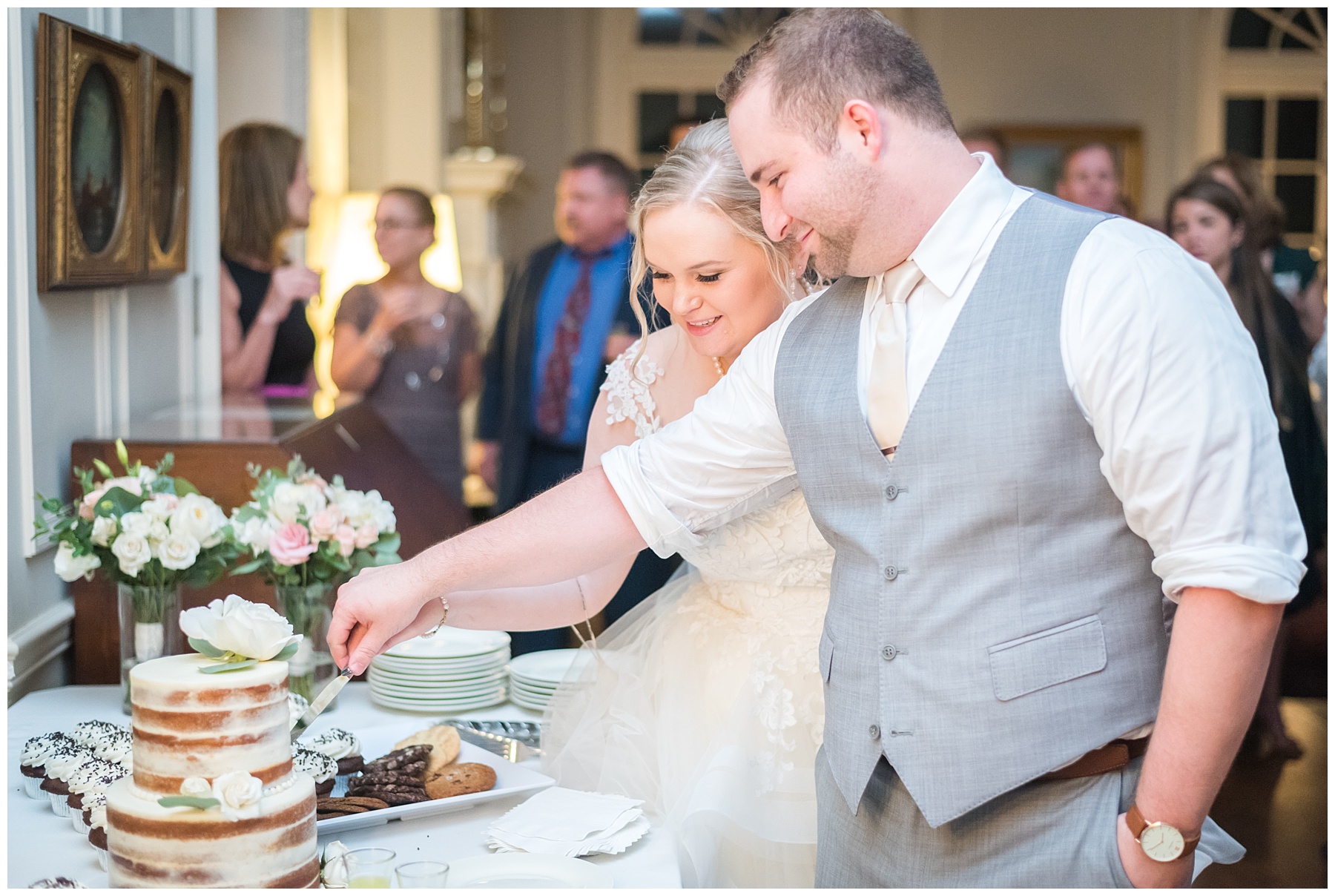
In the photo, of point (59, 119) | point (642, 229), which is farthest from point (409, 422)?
point (642, 229)

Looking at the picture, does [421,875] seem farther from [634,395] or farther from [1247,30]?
[1247,30]

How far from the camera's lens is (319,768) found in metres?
1.55

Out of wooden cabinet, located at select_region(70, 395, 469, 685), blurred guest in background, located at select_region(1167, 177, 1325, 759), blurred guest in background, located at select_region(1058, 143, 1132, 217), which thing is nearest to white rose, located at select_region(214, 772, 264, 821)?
wooden cabinet, located at select_region(70, 395, 469, 685)

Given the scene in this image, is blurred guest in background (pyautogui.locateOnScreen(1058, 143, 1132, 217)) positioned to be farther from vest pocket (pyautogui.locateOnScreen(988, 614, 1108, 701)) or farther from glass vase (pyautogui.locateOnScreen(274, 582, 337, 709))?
vest pocket (pyautogui.locateOnScreen(988, 614, 1108, 701))

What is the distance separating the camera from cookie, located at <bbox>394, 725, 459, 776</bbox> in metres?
1.65

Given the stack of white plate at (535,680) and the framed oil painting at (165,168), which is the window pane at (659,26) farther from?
the stack of white plate at (535,680)

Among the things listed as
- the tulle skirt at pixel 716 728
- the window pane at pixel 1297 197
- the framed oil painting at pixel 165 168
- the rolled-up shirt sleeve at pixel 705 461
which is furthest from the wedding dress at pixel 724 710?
the window pane at pixel 1297 197

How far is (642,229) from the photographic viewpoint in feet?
6.03

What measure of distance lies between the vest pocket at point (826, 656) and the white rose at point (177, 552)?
0.96 meters

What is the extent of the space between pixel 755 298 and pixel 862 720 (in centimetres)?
67

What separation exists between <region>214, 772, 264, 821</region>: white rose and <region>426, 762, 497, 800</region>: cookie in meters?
0.43

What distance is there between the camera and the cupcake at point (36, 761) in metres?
1.59

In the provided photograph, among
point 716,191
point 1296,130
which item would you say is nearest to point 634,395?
point 716,191

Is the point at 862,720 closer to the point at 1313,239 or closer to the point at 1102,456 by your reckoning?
the point at 1102,456
